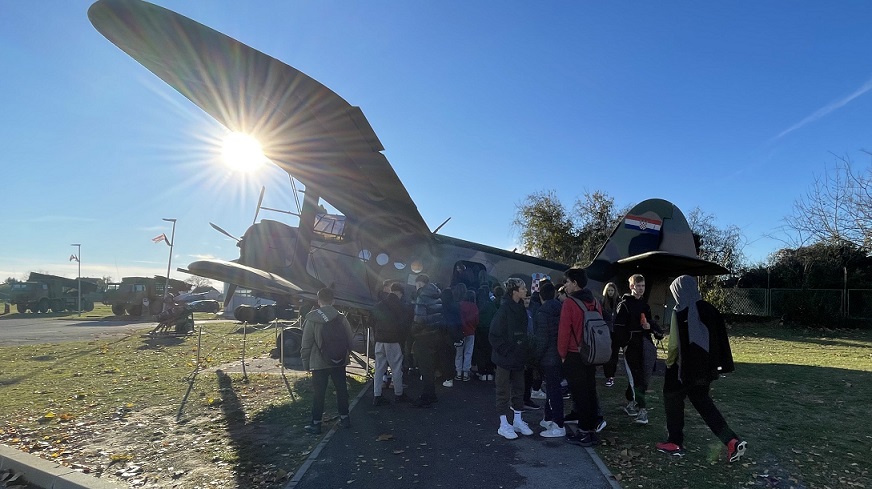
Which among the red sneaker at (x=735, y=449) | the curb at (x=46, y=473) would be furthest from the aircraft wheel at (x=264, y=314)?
the red sneaker at (x=735, y=449)

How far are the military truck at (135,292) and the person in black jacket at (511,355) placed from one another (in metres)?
37.9

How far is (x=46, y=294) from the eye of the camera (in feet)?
145

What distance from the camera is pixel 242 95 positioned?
8844 mm

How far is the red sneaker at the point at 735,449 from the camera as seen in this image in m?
4.87

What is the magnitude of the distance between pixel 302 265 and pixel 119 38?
5.42m

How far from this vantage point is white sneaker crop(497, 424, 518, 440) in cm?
585

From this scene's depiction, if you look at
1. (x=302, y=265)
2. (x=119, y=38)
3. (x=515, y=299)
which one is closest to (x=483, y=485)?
(x=515, y=299)

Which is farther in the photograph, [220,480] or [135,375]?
[135,375]

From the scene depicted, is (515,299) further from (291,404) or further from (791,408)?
(791,408)

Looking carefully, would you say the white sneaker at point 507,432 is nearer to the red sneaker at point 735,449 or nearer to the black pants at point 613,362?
the black pants at point 613,362

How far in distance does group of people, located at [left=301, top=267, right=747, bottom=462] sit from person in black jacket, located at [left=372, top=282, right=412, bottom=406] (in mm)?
16

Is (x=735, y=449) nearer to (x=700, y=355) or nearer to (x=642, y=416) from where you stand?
(x=700, y=355)

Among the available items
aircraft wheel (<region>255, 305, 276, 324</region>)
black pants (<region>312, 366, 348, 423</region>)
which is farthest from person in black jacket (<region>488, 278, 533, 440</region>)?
aircraft wheel (<region>255, 305, 276, 324</region>)

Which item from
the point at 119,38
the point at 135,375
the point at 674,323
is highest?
the point at 119,38
